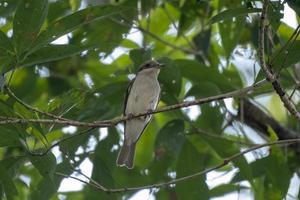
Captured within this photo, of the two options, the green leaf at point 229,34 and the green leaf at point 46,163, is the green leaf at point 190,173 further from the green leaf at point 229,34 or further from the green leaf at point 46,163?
the green leaf at point 46,163

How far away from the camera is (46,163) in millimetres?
4207

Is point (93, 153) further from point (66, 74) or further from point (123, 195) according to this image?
point (66, 74)

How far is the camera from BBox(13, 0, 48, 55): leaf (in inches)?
154

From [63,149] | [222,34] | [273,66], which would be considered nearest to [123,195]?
[63,149]

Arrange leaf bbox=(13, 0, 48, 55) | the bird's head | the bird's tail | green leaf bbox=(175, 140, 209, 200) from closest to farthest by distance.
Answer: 1. leaf bbox=(13, 0, 48, 55)
2. green leaf bbox=(175, 140, 209, 200)
3. the bird's tail
4. the bird's head

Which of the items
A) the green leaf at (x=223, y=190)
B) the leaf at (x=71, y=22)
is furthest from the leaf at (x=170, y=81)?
the leaf at (x=71, y=22)

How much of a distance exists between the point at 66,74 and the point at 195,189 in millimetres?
2248

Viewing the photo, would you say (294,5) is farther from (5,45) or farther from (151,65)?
(151,65)

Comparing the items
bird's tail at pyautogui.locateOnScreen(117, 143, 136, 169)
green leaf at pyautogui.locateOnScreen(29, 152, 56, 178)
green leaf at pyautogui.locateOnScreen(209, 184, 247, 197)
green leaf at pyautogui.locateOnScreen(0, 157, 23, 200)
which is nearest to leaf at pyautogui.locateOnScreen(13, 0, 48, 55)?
green leaf at pyautogui.locateOnScreen(29, 152, 56, 178)

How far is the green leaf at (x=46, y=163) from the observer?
419 centimetres

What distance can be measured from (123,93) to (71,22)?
1.68m

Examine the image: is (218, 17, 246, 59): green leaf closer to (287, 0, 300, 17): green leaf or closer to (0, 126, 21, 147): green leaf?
(287, 0, 300, 17): green leaf

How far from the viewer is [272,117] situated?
20.6ft

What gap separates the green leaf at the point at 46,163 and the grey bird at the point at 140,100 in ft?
5.82
